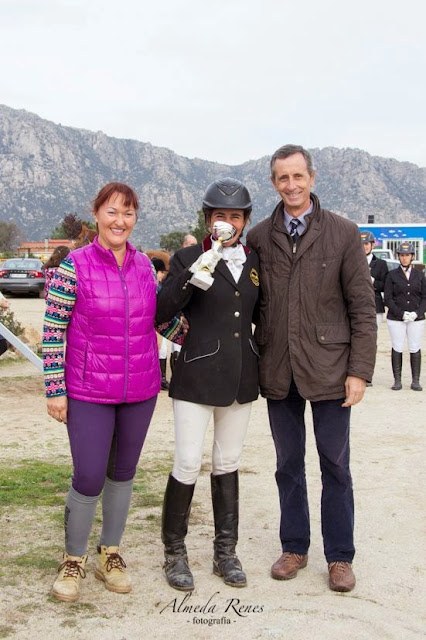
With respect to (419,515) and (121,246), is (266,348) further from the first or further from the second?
(419,515)

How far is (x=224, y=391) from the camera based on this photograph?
11.9ft

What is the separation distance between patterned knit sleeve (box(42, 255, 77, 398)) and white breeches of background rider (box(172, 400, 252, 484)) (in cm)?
61

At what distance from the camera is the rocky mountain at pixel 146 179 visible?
427ft

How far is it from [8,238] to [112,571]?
86.5 metres

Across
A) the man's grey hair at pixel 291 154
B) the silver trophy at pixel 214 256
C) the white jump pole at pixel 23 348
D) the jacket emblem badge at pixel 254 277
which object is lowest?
the white jump pole at pixel 23 348

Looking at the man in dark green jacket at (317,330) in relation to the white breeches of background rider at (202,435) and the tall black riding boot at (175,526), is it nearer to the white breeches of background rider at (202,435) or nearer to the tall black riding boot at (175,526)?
the white breeches of background rider at (202,435)

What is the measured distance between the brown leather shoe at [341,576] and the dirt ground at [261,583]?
4cm

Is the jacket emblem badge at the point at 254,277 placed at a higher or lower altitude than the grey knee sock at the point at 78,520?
higher

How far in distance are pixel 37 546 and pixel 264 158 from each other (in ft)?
606

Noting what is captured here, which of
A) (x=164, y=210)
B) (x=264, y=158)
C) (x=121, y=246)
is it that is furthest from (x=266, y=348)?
(x=264, y=158)

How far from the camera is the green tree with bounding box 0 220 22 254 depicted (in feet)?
279

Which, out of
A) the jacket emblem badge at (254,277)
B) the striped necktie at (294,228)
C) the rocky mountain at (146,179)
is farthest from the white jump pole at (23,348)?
the rocky mountain at (146,179)

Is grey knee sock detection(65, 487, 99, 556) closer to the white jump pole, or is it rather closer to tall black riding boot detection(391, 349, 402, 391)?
the white jump pole

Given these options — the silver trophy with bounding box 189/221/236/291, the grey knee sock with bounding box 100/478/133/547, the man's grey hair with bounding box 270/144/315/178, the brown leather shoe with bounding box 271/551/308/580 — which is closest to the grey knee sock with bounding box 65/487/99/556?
the grey knee sock with bounding box 100/478/133/547
